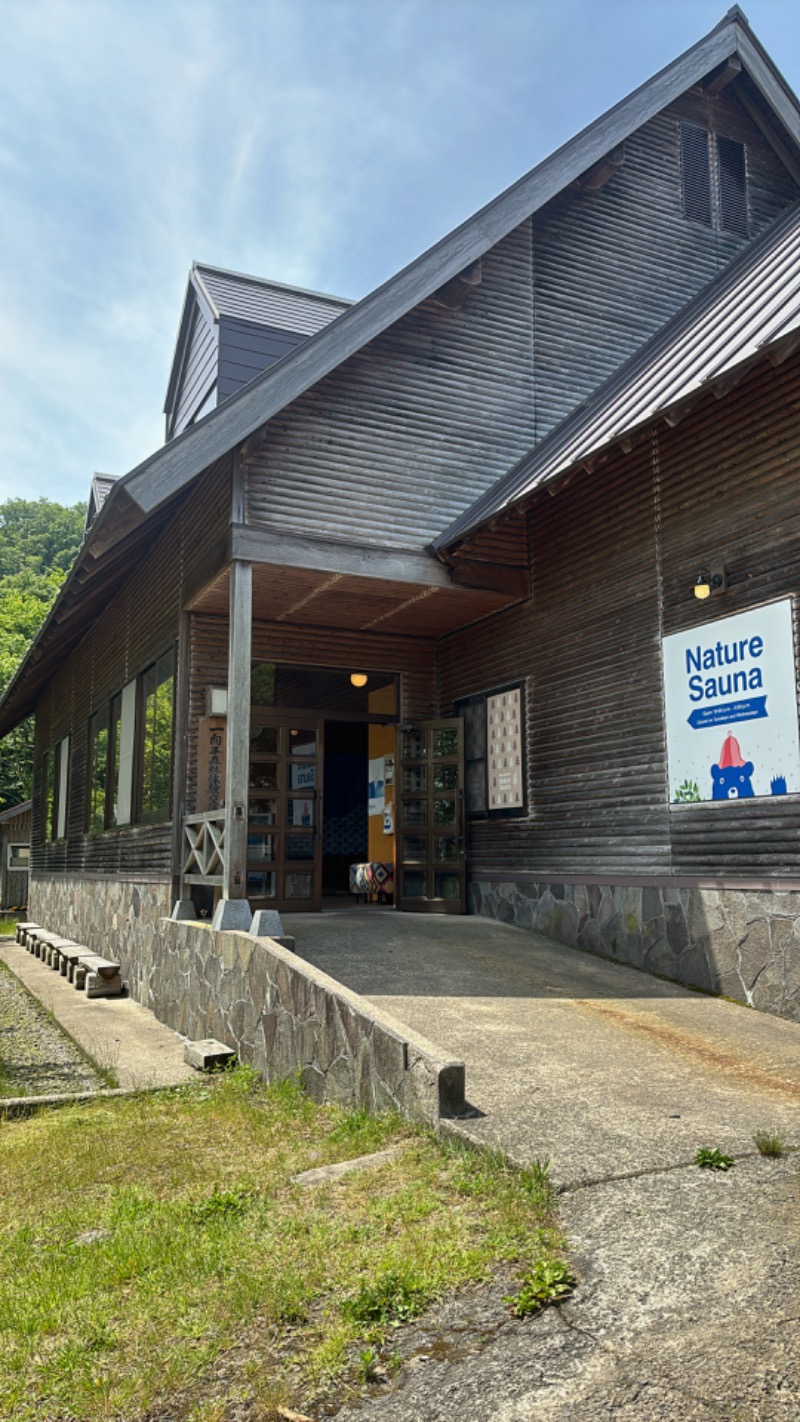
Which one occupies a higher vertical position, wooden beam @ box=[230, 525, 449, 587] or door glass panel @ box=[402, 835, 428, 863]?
wooden beam @ box=[230, 525, 449, 587]

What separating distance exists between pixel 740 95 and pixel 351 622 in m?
7.83

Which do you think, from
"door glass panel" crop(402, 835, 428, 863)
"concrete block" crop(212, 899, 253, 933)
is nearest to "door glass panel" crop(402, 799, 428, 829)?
"door glass panel" crop(402, 835, 428, 863)

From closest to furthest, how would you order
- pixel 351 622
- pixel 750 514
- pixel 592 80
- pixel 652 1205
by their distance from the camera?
1. pixel 652 1205
2. pixel 750 514
3. pixel 351 622
4. pixel 592 80

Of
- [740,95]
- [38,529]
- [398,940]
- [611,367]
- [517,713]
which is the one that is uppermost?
[38,529]

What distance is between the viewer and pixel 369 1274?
3402 millimetres

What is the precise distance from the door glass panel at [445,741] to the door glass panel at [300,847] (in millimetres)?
1708

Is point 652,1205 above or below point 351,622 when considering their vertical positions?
below

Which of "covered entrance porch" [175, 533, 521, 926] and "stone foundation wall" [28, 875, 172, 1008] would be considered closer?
"covered entrance porch" [175, 533, 521, 926]

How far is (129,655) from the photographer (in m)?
14.1

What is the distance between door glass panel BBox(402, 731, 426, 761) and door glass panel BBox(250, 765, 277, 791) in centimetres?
161

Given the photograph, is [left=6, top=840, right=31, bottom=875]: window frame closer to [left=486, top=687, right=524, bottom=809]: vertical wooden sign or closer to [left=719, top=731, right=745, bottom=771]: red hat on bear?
[left=486, top=687, right=524, bottom=809]: vertical wooden sign

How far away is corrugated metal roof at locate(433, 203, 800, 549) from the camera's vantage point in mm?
7633

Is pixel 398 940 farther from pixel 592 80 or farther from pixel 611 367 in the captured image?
pixel 592 80

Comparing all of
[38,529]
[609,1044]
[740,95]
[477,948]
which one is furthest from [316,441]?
[38,529]
